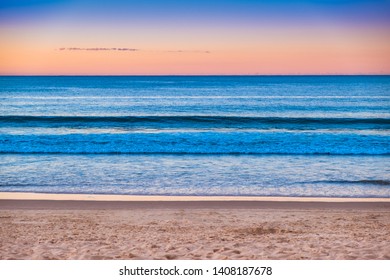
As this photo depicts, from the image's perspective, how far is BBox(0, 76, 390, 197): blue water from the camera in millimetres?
11945

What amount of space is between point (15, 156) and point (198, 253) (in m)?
12.4

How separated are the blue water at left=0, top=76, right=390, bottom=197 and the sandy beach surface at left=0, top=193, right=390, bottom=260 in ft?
4.40

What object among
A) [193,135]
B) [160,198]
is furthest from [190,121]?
[160,198]

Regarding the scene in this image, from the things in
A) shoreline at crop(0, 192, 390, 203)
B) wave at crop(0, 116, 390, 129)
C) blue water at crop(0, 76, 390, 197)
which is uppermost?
wave at crop(0, 116, 390, 129)

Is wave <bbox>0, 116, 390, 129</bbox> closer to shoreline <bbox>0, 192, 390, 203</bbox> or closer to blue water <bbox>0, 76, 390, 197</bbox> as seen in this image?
blue water <bbox>0, 76, 390, 197</bbox>

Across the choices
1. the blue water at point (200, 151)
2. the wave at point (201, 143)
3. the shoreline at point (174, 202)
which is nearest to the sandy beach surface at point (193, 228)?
the shoreline at point (174, 202)

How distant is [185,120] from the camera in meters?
30.5

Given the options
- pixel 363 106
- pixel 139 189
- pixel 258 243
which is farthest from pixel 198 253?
pixel 363 106

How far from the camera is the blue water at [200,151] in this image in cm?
1195

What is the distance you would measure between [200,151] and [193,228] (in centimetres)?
1055

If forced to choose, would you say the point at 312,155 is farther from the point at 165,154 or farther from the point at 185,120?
the point at 185,120

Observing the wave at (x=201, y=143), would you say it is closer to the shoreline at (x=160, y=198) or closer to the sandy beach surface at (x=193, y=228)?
the shoreline at (x=160, y=198)

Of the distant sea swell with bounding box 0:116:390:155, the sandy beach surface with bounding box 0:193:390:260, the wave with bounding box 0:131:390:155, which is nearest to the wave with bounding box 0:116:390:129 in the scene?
the distant sea swell with bounding box 0:116:390:155

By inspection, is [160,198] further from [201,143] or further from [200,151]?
[201,143]
